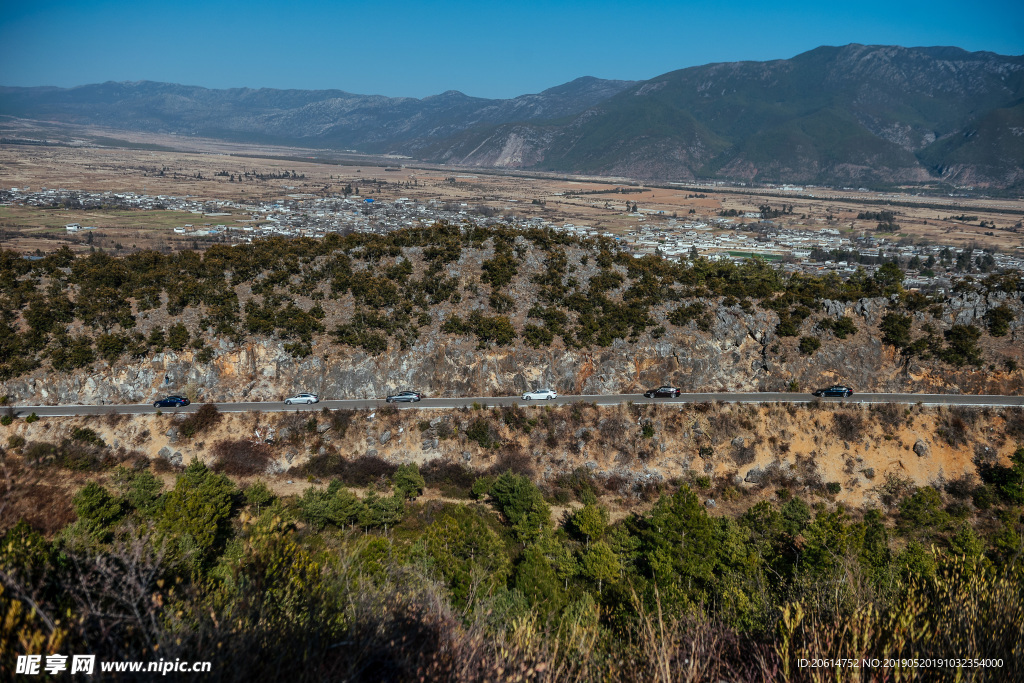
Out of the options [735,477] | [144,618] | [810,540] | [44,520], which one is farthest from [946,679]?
[44,520]

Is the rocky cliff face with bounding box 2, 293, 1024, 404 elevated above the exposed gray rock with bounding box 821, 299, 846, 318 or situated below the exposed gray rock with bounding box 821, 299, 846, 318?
below

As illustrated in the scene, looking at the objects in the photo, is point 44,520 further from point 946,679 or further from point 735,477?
point 735,477

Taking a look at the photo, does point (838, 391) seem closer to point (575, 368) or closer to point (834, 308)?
point (834, 308)

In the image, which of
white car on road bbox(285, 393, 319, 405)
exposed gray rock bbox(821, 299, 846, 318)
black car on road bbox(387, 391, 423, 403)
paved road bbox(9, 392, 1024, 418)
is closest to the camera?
paved road bbox(9, 392, 1024, 418)

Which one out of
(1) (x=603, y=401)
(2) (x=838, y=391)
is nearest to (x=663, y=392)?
(1) (x=603, y=401)

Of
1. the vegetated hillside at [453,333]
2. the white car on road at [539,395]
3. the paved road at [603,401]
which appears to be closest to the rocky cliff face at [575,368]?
the vegetated hillside at [453,333]

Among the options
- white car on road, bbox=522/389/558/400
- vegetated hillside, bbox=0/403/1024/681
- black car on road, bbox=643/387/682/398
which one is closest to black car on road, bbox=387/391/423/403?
vegetated hillside, bbox=0/403/1024/681

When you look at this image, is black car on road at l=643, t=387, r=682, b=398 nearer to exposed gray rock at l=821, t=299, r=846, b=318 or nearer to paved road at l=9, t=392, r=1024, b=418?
paved road at l=9, t=392, r=1024, b=418
